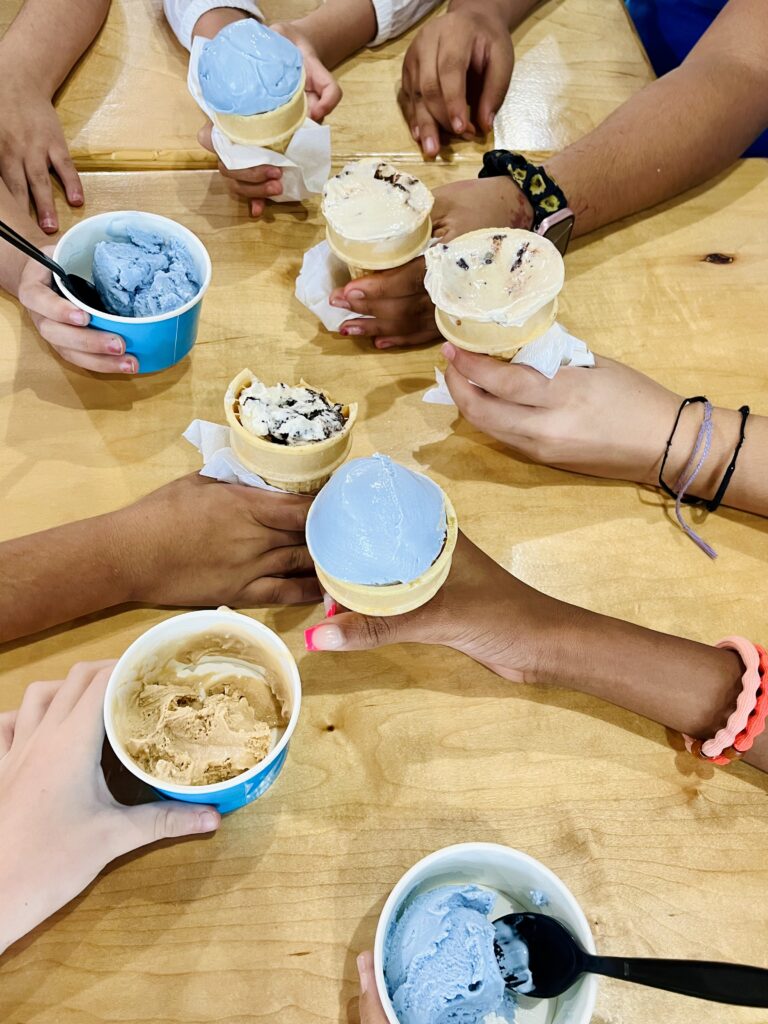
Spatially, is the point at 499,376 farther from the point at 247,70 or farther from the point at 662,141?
the point at 662,141

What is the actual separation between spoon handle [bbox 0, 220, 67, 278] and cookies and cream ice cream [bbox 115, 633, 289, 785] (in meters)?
0.59

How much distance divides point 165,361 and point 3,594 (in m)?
0.45

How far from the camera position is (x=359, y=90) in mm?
A: 1673

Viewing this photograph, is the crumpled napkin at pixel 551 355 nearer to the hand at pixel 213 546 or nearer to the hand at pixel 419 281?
the hand at pixel 419 281

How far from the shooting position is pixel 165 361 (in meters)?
1.25

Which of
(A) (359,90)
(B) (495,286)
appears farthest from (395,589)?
(A) (359,90)

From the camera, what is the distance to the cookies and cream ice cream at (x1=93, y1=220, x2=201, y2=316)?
45.5 inches

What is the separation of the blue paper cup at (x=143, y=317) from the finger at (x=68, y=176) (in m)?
0.28

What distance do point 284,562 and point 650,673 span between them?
531 mm

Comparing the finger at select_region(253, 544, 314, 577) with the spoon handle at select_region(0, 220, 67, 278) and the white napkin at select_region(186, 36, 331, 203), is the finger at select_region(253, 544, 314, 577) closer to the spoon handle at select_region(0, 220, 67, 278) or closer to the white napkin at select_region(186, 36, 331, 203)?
the spoon handle at select_region(0, 220, 67, 278)

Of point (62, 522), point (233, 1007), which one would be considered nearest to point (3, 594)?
point (62, 522)

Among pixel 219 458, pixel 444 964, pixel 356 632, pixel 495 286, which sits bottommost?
pixel 444 964

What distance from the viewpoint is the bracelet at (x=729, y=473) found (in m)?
1.23

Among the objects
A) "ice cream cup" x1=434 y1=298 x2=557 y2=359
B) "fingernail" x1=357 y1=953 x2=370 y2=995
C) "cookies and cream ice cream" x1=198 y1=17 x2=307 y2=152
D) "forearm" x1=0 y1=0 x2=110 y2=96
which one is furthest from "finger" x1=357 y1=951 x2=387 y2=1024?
"forearm" x1=0 y1=0 x2=110 y2=96
